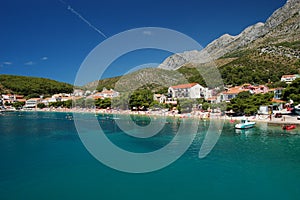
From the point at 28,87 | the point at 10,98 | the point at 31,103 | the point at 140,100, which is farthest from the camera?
the point at 28,87

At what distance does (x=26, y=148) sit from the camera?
1739 centimetres

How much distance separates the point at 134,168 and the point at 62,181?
3.45m

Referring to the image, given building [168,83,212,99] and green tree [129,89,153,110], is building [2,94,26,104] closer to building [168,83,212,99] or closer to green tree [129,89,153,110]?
green tree [129,89,153,110]

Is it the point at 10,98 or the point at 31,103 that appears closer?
the point at 31,103

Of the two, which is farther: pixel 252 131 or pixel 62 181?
pixel 252 131

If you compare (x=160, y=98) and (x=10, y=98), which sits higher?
(x=10, y=98)

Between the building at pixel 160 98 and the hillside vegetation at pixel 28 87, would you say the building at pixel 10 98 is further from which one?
the building at pixel 160 98

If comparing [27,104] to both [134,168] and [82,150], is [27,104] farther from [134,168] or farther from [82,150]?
[134,168]

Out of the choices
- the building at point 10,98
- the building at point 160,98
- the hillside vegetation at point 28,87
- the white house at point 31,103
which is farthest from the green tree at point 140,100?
the hillside vegetation at point 28,87

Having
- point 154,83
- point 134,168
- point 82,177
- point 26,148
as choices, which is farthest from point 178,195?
point 154,83

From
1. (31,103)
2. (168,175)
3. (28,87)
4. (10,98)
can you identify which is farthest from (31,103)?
(168,175)

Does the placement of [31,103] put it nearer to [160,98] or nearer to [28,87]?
[28,87]

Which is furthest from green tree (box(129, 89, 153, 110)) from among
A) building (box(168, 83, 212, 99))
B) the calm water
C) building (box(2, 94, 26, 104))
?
building (box(2, 94, 26, 104))

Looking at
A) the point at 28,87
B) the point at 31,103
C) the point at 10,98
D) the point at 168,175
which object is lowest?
the point at 168,175
